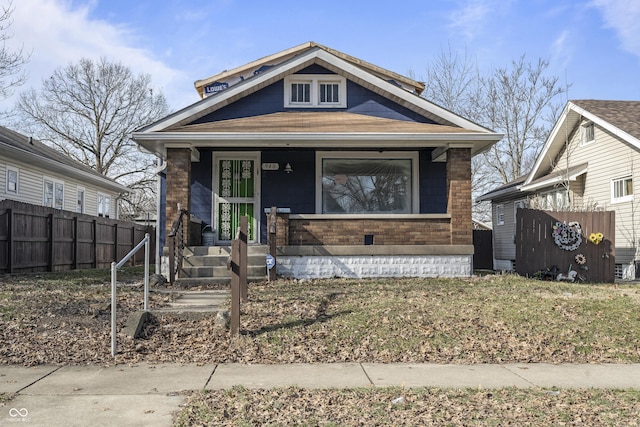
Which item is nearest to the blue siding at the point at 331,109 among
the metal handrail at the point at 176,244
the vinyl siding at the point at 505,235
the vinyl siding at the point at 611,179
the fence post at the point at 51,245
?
the metal handrail at the point at 176,244

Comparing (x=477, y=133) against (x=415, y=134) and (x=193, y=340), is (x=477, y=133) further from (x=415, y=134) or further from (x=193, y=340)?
(x=193, y=340)

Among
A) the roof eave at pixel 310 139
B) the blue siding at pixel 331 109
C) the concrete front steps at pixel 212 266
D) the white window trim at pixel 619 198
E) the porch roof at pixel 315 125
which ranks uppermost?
the blue siding at pixel 331 109

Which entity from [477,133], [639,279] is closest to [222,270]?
[477,133]

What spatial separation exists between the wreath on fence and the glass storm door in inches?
309

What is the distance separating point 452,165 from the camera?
44.4ft

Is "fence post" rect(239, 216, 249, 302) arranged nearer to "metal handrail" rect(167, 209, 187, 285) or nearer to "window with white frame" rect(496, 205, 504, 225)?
"metal handrail" rect(167, 209, 187, 285)

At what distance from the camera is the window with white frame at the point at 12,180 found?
19.9 m

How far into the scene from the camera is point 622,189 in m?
17.4

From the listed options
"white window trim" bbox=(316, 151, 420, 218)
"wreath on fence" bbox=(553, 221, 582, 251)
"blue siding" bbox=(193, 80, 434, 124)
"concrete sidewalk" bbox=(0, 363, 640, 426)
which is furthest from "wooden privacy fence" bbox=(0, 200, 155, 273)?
"wreath on fence" bbox=(553, 221, 582, 251)

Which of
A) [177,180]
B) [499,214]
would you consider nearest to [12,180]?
[177,180]

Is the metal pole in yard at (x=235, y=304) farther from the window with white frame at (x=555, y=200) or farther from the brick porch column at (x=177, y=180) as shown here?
the window with white frame at (x=555, y=200)

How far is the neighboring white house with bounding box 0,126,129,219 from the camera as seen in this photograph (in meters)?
19.6

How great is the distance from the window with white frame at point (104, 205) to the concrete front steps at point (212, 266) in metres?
18.4

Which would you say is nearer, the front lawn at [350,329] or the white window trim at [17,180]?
the front lawn at [350,329]
